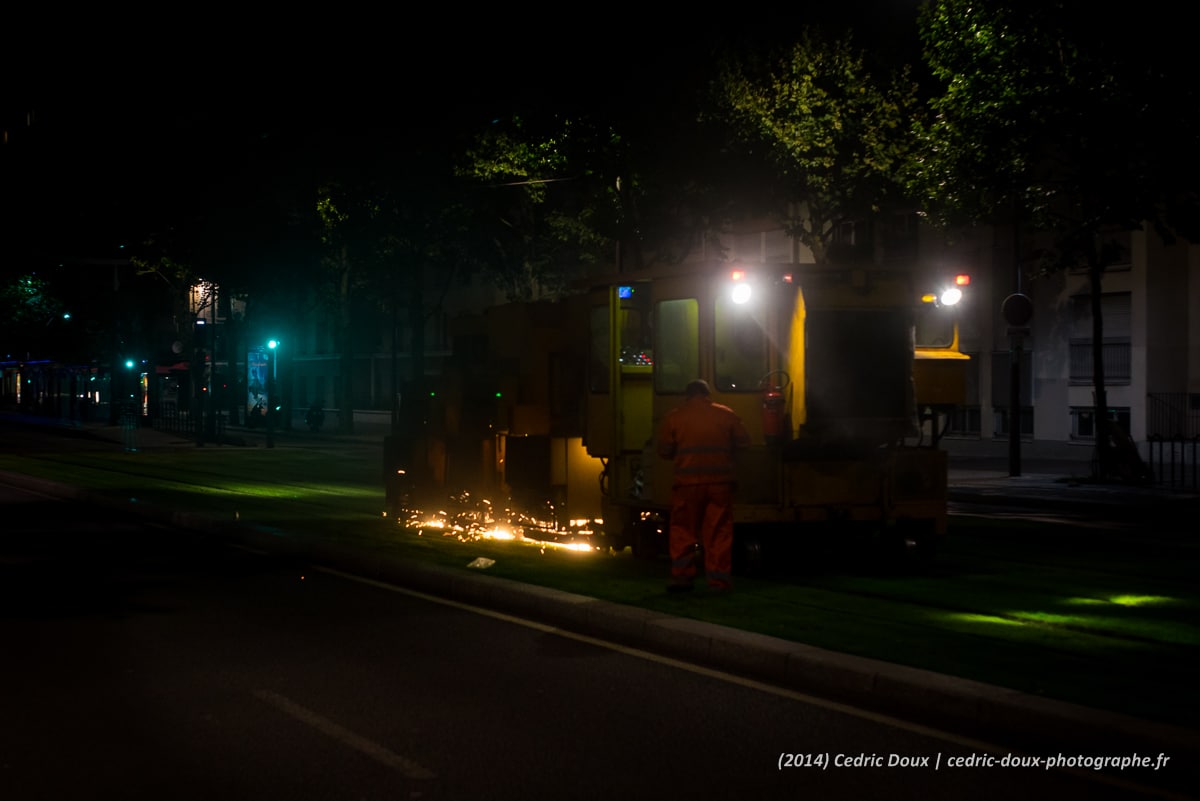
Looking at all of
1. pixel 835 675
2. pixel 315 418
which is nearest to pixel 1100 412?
pixel 835 675

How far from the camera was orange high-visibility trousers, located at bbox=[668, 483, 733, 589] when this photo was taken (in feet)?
37.9

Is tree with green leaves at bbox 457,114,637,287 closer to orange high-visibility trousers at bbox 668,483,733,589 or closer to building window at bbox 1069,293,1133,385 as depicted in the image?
building window at bbox 1069,293,1133,385

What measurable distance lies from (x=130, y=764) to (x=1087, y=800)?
431 cm

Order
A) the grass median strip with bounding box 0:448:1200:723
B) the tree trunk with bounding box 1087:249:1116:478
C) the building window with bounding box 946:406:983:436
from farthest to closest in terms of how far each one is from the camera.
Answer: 1. the building window with bounding box 946:406:983:436
2. the tree trunk with bounding box 1087:249:1116:478
3. the grass median strip with bounding box 0:448:1200:723

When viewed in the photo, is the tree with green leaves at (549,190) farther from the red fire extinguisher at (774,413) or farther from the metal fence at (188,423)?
the red fire extinguisher at (774,413)

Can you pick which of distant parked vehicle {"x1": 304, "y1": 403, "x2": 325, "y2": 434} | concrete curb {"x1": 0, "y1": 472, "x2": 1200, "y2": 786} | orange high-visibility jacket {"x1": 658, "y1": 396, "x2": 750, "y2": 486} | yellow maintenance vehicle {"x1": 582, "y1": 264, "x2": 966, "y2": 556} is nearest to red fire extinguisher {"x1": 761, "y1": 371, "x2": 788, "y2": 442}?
yellow maintenance vehicle {"x1": 582, "y1": 264, "x2": 966, "y2": 556}

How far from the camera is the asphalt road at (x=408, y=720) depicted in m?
6.46

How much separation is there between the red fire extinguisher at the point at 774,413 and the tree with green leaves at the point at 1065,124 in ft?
32.0

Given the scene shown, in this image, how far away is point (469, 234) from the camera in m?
49.0

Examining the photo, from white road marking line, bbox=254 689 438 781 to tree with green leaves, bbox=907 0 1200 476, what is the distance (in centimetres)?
1620

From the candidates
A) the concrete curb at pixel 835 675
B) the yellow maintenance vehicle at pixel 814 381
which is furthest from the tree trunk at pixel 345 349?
the concrete curb at pixel 835 675

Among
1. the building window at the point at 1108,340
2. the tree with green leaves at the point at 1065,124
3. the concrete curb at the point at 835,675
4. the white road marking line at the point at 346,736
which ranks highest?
the tree with green leaves at the point at 1065,124

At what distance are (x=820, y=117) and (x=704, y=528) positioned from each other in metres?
23.5

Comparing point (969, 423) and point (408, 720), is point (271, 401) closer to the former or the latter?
point (969, 423)
